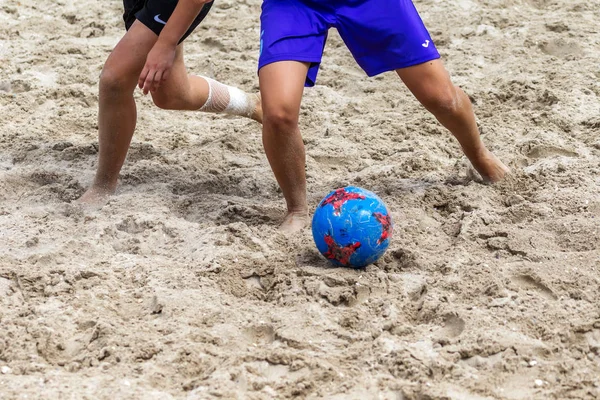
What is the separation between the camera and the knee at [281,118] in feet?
11.6

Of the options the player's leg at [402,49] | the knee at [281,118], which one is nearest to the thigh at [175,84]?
the knee at [281,118]

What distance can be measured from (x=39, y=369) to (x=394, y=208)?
191cm

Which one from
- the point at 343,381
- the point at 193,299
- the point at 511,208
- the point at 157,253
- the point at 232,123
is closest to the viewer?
the point at 343,381

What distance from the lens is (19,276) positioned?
3.21m

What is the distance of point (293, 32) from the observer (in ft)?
11.8

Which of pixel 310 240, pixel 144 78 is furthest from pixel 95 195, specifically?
pixel 310 240

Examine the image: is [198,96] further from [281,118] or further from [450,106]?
[450,106]

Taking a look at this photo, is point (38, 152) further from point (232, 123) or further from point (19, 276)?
point (19, 276)

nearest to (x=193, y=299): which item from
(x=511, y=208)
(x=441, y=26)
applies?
(x=511, y=208)

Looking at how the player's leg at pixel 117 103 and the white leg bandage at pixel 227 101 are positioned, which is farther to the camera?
the white leg bandage at pixel 227 101

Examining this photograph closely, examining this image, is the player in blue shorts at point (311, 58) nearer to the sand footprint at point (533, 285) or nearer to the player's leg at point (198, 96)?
the player's leg at point (198, 96)

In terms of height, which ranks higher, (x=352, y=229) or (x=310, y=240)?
(x=352, y=229)

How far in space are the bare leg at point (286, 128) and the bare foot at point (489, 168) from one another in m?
0.95

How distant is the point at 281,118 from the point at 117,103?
0.85 metres
